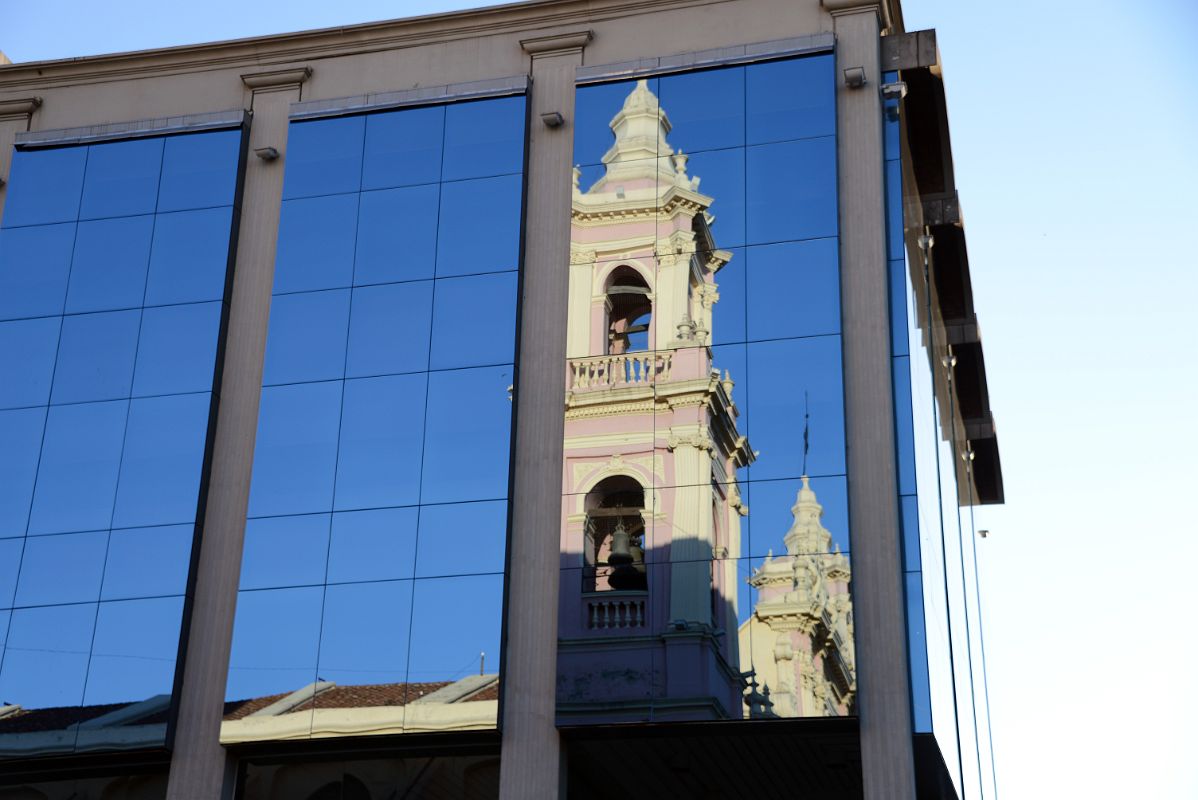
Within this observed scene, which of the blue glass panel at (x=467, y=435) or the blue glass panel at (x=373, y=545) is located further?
the blue glass panel at (x=467, y=435)

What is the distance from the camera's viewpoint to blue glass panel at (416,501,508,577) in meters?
24.5

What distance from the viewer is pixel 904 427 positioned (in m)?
23.7

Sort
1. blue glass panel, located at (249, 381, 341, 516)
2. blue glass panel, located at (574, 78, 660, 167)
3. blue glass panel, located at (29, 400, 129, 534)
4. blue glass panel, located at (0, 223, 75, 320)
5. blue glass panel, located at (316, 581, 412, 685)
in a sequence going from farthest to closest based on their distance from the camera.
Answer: blue glass panel, located at (0, 223, 75, 320) → blue glass panel, located at (574, 78, 660, 167) → blue glass panel, located at (29, 400, 129, 534) → blue glass panel, located at (249, 381, 341, 516) → blue glass panel, located at (316, 581, 412, 685)

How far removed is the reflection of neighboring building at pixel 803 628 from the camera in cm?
2227

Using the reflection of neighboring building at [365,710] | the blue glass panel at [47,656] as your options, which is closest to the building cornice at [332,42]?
the blue glass panel at [47,656]

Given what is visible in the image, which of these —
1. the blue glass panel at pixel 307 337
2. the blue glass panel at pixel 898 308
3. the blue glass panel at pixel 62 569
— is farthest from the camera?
the blue glass panel at pixel 307 337

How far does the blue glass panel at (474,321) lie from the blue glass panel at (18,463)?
703 centimetres

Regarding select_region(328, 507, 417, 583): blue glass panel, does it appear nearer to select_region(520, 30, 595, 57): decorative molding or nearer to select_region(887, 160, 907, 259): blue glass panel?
select_region(887, 160, 907, 259): blue glass panel

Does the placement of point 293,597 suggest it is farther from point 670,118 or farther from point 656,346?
point 670,118

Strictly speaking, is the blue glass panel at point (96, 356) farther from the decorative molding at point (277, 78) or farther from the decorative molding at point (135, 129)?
the decorative molding at point (277, 78)

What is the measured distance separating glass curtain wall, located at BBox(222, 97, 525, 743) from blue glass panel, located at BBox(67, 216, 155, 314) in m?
2.66

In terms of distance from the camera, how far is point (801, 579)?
2277cm

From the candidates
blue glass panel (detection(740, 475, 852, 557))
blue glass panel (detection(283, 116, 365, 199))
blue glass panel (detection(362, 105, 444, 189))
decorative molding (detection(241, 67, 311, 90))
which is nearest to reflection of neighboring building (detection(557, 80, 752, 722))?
blue glass panel (detection(740, 475, 852, 557))

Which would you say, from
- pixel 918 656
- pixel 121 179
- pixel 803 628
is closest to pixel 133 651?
pixel 121 179
